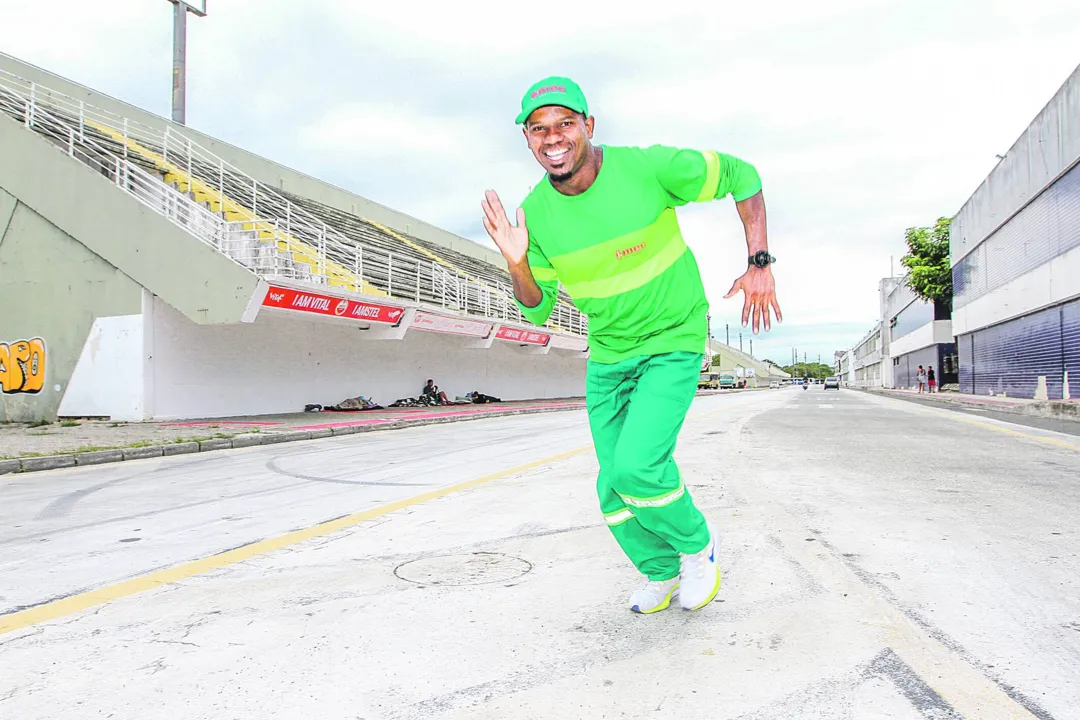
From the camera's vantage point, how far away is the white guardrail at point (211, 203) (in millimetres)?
16703

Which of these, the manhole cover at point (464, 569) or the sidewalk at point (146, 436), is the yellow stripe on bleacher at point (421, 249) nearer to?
the sidewalk at point (146, 436)

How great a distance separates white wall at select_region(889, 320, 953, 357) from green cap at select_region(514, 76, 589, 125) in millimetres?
49628

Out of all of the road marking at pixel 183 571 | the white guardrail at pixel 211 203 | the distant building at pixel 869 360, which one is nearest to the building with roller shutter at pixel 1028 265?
the white guardrail at pixel 211 203

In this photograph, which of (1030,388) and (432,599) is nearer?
(432,599)

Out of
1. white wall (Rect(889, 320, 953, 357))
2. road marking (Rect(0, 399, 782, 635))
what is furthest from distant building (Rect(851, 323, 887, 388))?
road marking (Rect(0, 399, 782, 635))

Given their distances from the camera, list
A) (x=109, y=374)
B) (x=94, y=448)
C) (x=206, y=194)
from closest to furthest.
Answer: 1. (x=94, y=448)
2. (x=109, y=374)
3. (x=206, y=194)

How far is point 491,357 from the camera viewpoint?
3062 cm

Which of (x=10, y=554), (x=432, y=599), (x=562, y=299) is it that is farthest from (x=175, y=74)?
(x=432, y=599)

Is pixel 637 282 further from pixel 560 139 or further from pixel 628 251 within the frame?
pixel 560 139

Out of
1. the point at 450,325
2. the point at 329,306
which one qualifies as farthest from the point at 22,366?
the point at 450,325

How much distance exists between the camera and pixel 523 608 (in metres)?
2.91

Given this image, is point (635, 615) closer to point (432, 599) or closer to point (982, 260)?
point (432, 599)

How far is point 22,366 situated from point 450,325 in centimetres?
1131

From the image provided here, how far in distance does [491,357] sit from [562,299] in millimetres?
7607
